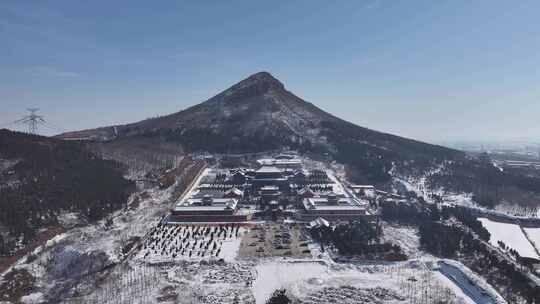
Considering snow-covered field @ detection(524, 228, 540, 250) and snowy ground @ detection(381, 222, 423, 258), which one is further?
snow-covered field @ detection(524, 228, 540, 250)

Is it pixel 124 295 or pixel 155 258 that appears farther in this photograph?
pixel 155 258

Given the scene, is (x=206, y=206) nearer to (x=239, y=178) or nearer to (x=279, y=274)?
(x=239, y=178)

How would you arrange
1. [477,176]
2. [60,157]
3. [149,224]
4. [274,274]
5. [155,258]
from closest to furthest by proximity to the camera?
[274,274] < [155,258] < [149,224] < [60,157] < [477,176]

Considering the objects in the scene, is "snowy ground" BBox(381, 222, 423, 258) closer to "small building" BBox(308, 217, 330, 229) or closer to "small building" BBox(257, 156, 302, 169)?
"small building" BBox(308, 217, 330, 229)

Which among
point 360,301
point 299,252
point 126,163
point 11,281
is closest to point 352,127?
point 126,163

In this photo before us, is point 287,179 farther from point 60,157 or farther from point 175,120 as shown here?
point 175,120

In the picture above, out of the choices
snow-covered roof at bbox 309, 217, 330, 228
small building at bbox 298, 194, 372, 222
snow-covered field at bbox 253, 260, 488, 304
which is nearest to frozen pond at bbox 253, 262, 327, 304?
snow-covered field at bbox 253, 260, 488, 304

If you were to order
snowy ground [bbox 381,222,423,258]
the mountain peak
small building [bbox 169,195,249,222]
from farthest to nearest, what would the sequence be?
the mountain peak
small building [bbox 169,195,249,222]
snowy ground [bbox 381,222,423,258]
